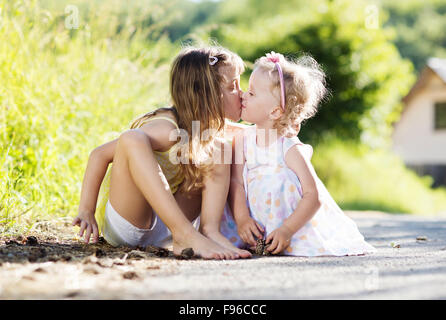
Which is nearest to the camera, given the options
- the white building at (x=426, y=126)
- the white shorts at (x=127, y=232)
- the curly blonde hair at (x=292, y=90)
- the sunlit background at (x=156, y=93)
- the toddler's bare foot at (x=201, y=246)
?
the toddler's bare foot at (x=201, y=246)

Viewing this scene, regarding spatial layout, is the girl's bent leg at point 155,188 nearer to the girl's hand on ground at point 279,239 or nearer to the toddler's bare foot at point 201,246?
the toddler's bare foot at point 201,246

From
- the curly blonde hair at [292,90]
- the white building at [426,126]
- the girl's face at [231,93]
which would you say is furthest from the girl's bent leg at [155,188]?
the white building at [426,126]

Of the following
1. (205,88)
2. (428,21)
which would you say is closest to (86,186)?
(205,88)

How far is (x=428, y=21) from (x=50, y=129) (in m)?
36.7

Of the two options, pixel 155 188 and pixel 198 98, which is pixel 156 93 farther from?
pixel 155 188

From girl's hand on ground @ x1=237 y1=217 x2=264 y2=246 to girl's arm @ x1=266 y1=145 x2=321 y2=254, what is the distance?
10 centimetres

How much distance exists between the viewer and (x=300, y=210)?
2330 mm

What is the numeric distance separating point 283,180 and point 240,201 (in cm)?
23

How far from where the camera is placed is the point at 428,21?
3556 cm

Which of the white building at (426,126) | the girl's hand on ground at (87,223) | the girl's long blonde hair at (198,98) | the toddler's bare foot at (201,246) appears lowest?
the toddler's bare foot at (201,246)

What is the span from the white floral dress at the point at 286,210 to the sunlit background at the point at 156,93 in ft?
3.15

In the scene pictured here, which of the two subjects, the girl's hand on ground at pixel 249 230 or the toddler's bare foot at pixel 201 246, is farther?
the girl's hand on ground at pixel 249 230

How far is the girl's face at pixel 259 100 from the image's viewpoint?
2.58 meters

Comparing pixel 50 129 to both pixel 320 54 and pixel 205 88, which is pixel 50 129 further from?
pixel 320 54
